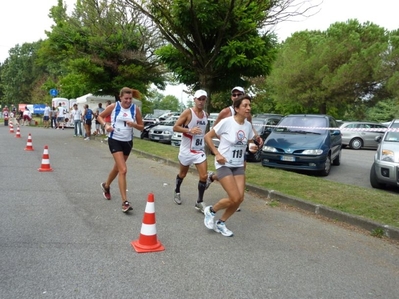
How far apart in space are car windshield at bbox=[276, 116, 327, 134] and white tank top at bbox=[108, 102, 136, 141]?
665 centimetres

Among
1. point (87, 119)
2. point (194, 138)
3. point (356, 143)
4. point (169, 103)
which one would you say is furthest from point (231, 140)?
point (169, 103)

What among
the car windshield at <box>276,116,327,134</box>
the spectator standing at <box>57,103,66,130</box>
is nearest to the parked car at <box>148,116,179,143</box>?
the car windshield at <box>276,116,327,134</box>

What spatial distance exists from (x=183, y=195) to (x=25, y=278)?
4.11 metres

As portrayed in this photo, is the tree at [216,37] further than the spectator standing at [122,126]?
Yes

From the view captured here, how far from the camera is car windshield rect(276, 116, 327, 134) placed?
448 inches

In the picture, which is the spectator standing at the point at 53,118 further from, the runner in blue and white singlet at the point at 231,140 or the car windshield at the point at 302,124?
the runner in blue and white singlet at the point at 231,140

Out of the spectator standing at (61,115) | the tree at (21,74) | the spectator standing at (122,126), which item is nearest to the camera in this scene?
the spectator standing at (122,126)

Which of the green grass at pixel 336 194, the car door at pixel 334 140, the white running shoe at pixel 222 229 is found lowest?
the white running shoe at pixel 222 229

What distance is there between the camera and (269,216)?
6.22 meters

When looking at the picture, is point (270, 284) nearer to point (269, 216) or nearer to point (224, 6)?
point (269, 216)

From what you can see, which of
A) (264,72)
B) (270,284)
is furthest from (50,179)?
(264,72)

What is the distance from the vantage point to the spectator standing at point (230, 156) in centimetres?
490

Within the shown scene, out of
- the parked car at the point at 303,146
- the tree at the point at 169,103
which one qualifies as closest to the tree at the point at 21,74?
the tree at the point at 169,103

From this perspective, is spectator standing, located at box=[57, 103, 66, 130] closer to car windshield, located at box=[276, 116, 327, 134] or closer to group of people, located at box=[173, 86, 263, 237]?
car windshield, located at box=[276, 116, 327, 134]
